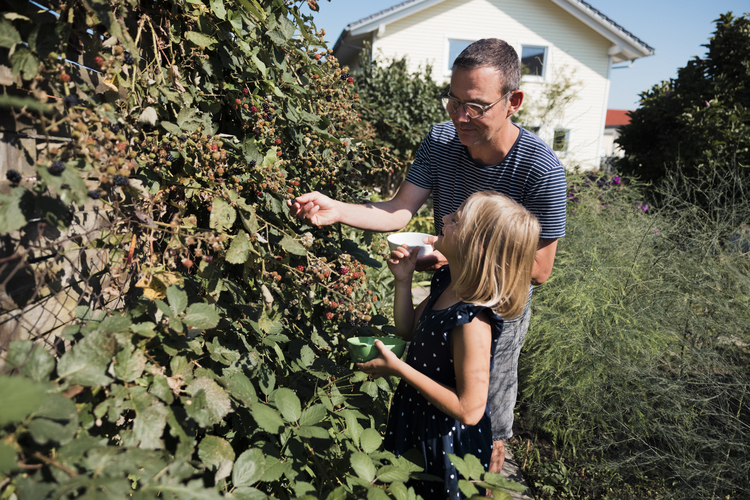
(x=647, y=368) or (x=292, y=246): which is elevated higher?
(x=292, y=246)

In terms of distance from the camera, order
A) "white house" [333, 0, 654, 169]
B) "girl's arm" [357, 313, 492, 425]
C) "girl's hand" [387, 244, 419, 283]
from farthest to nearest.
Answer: "white house" [333, 0, 654, 169]
"girl's hand" [387, 244, 419, 283]
"girl's arm" [357, 313, 492, 425]

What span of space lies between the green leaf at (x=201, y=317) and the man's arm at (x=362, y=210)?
22.4 inches

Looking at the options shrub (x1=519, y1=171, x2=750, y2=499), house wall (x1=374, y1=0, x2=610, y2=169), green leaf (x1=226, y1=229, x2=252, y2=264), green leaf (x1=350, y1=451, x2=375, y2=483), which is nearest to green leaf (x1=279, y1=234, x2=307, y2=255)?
green leaf (x1=226, y1=229, x2=252, y2=264)

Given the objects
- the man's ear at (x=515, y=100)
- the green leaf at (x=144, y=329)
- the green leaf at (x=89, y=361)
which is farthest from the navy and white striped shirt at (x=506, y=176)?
the green leaf at (x=89, y=361)

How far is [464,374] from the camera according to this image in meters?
1.39

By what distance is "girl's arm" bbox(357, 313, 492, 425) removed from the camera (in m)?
1.38

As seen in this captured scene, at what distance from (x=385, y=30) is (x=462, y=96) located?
500 inches

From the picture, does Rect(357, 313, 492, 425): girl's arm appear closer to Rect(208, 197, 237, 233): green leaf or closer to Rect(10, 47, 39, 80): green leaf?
Rect(208, 197, 237, 233): green leaf

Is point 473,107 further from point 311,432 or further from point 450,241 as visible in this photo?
point 311,432

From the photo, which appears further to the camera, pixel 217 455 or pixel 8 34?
pixel 217 455

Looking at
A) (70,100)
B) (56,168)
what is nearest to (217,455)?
(56,168)

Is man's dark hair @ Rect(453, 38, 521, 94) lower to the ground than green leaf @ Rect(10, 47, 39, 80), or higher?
higher

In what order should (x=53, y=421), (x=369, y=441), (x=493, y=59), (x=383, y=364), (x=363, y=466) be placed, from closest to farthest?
1. (x=53, y=421)
2. (x=363, y=466)
3. (x=369, y=441)
4. (x=383, y=364)
5. (x=493, y=59)

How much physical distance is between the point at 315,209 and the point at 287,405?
0.72 meters
